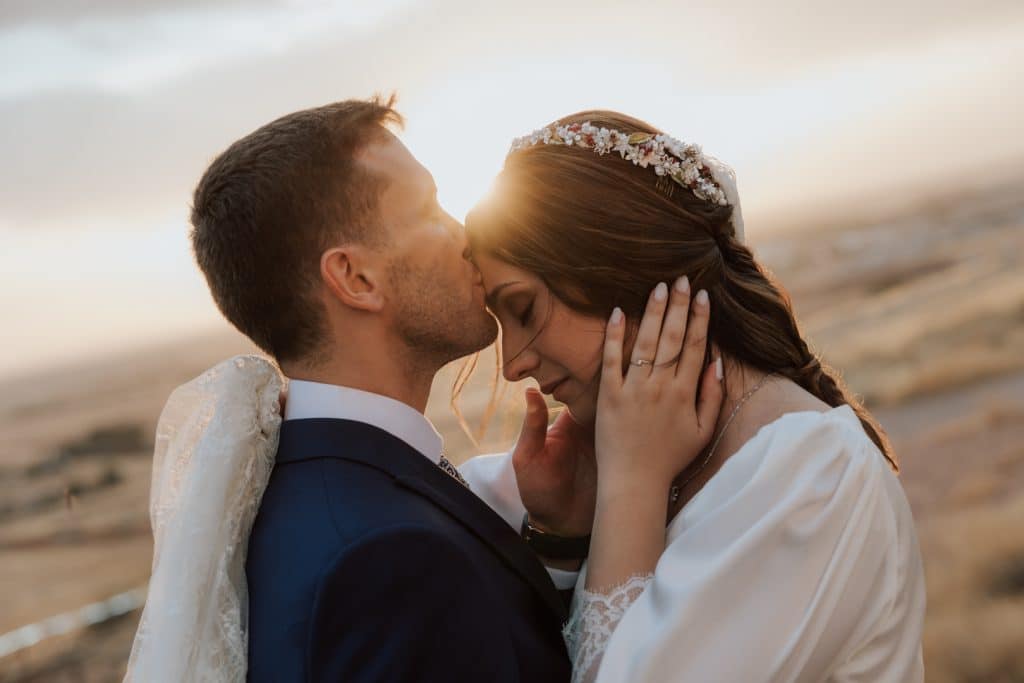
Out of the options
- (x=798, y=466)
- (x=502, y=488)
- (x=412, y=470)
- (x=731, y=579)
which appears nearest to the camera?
(x=731, y=579)

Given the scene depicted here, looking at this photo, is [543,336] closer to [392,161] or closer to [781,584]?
[392,161]

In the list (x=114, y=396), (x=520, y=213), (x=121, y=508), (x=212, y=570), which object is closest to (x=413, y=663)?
(x=212, y=570)

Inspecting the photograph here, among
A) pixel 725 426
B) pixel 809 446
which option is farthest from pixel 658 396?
pixel 809 446

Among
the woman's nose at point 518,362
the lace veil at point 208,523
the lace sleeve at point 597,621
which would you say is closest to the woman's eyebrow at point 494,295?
the woman's nose at point 518,362

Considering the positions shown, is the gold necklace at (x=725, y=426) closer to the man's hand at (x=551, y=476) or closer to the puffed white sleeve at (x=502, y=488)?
the man's hand at (x=551, y=476)

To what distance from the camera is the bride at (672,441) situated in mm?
2348

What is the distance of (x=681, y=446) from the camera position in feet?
9.00

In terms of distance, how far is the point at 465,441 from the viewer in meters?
28.4

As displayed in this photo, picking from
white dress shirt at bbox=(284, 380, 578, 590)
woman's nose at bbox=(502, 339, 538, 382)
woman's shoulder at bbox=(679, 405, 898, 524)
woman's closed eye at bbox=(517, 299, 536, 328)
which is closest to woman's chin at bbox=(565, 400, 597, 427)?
woman's nose at bbox=(502, 339, 538, 382)

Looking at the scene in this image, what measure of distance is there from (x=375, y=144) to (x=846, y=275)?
191ft

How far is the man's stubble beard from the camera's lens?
9.65ft

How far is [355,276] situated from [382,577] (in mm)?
1021

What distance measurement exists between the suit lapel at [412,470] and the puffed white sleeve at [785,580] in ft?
1.10

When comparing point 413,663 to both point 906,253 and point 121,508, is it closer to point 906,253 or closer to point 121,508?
point 121,508
